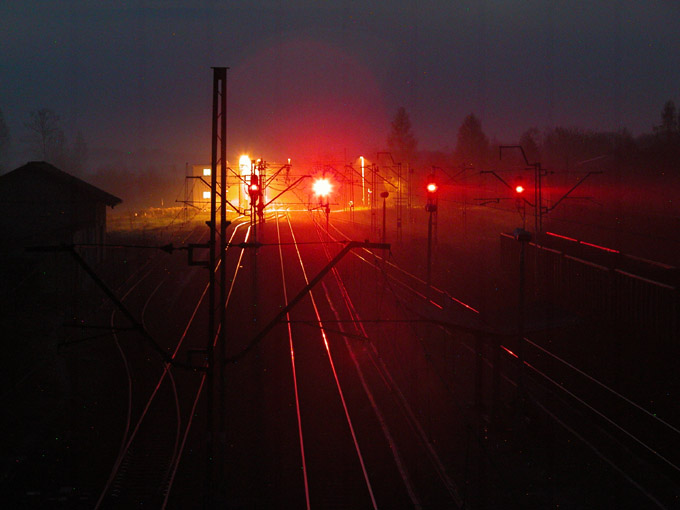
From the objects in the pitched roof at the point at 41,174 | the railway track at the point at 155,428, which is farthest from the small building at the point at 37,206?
the railway track at the point at 155,428

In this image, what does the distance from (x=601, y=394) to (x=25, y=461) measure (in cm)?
976

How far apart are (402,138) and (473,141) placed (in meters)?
7.36

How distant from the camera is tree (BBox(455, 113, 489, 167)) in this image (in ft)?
187

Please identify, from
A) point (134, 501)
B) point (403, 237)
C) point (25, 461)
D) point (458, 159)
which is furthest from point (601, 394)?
point (458, 159)

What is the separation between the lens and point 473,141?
188 feet

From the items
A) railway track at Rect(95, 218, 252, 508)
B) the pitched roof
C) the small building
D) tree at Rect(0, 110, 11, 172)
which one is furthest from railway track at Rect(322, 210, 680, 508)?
tree at Rect(0, 110, 11, 172)

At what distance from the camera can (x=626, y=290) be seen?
48.4ft

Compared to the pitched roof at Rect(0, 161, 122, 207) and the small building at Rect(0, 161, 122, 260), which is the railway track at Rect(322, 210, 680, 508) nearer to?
the small building at Rect(0, 161, 122, 260)

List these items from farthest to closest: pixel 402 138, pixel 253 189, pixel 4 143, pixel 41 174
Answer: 1. pixel 402 138
2. pixel 4 143
3. pixel 41 174
4. pixel 253 189

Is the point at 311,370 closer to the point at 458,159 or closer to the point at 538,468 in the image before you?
the point at 538,468

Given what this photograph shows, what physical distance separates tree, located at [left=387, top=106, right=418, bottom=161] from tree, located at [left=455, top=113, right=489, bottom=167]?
5561mm

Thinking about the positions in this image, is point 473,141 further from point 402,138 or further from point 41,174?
point 41,174

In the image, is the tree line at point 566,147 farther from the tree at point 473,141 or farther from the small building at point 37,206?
the small building at point 37,206

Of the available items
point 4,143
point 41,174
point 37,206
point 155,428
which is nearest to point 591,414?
point 155,428
